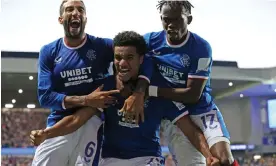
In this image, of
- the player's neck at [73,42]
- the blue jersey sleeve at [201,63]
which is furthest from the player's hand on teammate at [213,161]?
the player's neck at [73,42]

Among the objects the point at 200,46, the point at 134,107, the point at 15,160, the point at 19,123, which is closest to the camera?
the point at 134,107

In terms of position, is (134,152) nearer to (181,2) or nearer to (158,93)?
(158,93)

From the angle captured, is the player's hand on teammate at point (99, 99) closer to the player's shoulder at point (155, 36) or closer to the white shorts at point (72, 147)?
the white shorts at point (72, 147)

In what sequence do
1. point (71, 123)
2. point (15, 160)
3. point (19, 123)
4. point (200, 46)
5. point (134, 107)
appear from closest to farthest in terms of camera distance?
point (134, 107) → point (71, 123) → point (200, 46) → point (15, 160) → point (19, 123)

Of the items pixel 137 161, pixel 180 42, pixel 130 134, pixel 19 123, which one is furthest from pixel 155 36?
pixel 19 123

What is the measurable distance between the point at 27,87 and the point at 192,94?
576 cm

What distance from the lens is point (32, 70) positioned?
20.3 feet

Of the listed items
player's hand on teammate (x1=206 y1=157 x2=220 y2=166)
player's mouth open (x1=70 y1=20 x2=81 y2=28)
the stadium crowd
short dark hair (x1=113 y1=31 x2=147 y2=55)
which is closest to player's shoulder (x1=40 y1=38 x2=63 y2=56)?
player's mouth open (x1=70 y1=20 x2=81 y2=28)

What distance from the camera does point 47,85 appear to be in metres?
1.89

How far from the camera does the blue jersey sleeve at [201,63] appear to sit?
194 centimetres

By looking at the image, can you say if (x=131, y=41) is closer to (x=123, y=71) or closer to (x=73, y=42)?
(x=123, y=71)

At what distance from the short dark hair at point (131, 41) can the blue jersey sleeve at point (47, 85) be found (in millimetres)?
311

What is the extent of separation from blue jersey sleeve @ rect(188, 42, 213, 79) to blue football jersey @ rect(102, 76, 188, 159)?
207 millimetres

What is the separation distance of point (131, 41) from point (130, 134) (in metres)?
0.41
